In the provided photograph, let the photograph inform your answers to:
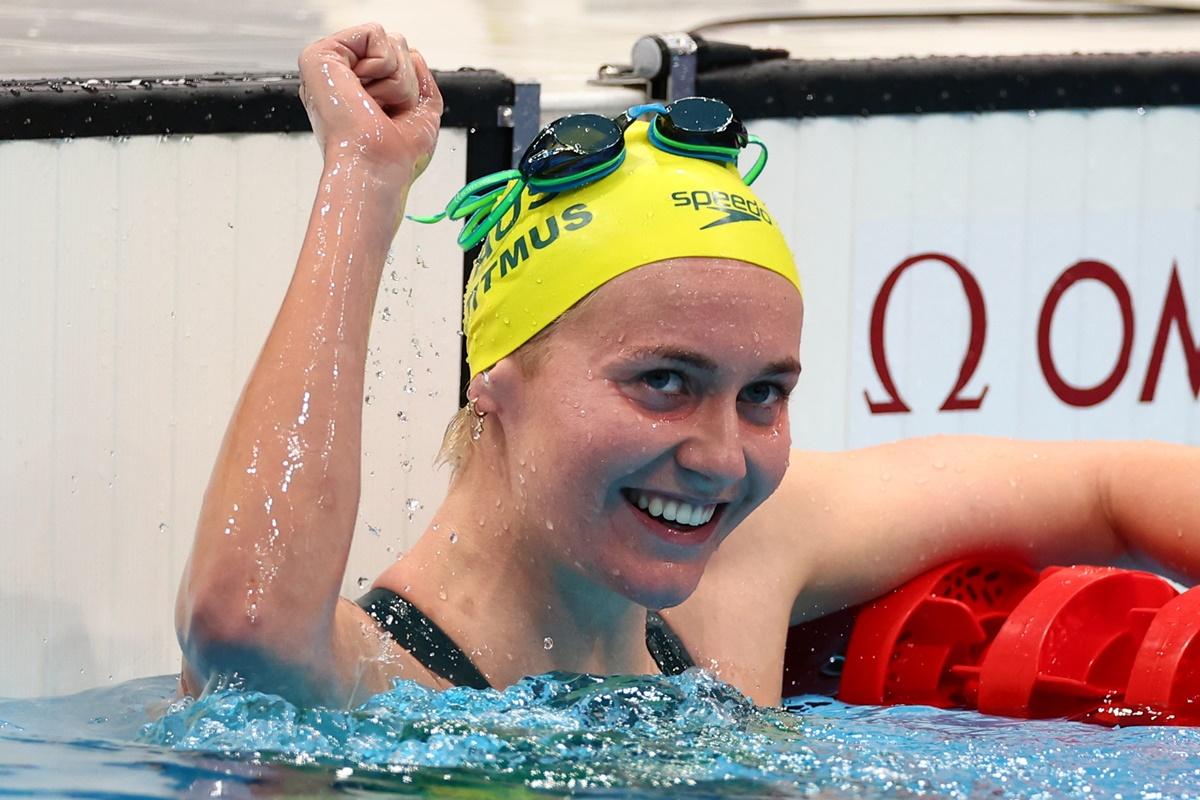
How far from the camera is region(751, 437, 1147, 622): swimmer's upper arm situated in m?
2.39

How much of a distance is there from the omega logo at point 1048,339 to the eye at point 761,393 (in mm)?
1336

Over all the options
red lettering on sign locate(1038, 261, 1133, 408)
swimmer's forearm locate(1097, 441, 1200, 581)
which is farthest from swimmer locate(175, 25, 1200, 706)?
red lettering on sign locate(1038, 261, 1133, 408)

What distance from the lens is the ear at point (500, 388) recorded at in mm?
1920

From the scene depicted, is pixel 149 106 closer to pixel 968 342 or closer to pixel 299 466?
pixel 299 466

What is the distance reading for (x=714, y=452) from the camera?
71.7 inches

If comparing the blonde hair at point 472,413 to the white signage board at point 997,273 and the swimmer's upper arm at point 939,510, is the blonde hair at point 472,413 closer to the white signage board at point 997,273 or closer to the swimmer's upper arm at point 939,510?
the swimmer's upper arm at point 939,510

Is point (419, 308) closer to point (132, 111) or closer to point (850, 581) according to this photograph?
point (132, 111)

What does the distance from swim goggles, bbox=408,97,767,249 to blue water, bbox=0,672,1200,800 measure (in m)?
0.56

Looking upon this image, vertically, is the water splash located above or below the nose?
below

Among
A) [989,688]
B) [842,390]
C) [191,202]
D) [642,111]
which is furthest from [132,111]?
[989,688]

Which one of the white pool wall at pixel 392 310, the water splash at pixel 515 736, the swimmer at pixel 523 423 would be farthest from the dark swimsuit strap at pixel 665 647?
the white pool wall at pixel 392 310

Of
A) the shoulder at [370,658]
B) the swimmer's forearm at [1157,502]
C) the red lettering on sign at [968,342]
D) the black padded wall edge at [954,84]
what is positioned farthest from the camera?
the red lettering on sign at [968,342]

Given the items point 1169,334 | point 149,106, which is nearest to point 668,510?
point 149,106

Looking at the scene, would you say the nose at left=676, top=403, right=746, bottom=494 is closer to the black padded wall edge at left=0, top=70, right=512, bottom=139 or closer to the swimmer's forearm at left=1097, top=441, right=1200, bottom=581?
the swimmer's forearm at left=1097, top=441, right=1200, bottom=581
